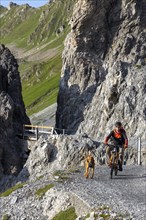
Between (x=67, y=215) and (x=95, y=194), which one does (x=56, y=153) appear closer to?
(x=95, y=194)

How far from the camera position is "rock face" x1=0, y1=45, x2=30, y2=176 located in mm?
57469

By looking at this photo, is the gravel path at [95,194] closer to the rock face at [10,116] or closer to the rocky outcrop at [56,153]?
the rocky outcrop at [56,153]

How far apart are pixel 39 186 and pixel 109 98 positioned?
43437 millimetres

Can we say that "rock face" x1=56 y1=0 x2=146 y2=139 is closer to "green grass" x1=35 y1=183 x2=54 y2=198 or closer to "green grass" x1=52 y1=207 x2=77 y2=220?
"green grass" x1=35 y1=183 x2=54 y2=198

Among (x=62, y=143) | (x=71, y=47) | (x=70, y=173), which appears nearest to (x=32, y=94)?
(x=71, y=47)

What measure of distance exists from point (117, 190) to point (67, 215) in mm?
3349

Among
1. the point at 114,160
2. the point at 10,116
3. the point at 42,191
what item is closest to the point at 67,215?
the point at 42,191

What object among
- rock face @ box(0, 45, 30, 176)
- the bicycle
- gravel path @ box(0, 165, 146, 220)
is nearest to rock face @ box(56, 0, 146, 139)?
rock face @ box(0, 45, 30, 176)

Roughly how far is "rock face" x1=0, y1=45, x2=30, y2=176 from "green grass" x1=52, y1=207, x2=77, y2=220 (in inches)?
1274

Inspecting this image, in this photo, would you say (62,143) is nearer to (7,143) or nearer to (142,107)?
(7,143)

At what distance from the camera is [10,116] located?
6303cm

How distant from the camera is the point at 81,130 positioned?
239ft

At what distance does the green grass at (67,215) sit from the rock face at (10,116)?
32.4 meters

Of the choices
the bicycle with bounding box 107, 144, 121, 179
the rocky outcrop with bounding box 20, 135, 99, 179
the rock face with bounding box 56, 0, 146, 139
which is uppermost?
the rock face with bounding box 56, 0, 146, 139
